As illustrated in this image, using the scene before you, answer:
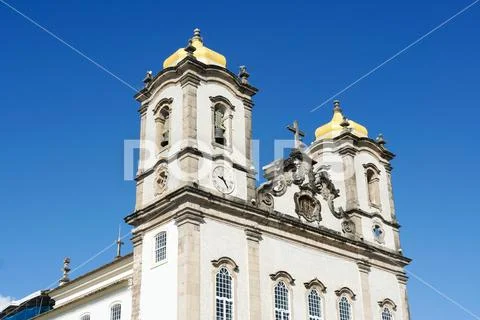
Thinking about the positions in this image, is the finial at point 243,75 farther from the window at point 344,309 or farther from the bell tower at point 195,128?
the window at point 344,309

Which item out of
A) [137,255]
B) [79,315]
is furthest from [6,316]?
[137,255]

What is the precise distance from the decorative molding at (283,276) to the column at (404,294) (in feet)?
25.5

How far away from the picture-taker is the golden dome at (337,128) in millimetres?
35625

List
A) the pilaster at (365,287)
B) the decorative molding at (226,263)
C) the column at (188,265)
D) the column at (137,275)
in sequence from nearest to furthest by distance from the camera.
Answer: the column at (188,265), the decorative molding at (226,263), the column at (137,275), the pilaster at (365,287)

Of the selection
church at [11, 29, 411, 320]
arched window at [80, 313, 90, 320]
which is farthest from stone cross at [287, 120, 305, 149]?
arched window at [80, 313, 90, 320]

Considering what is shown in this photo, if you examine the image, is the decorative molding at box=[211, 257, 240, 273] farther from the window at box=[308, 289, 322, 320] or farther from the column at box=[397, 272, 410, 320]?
the column at box=[397, 272, 410, 320]

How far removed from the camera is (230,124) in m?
28.9

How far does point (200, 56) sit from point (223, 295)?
1015 centimetres

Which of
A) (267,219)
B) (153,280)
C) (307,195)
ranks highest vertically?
(307,195)

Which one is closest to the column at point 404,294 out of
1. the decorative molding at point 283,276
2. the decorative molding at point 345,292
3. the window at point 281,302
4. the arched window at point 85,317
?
the decorative molding at point 345,292

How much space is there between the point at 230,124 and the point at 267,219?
4.24 meters

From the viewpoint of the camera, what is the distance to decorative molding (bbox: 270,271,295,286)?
26.9m

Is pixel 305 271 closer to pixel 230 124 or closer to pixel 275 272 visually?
pixel 275 272

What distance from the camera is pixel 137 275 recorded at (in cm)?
2606
